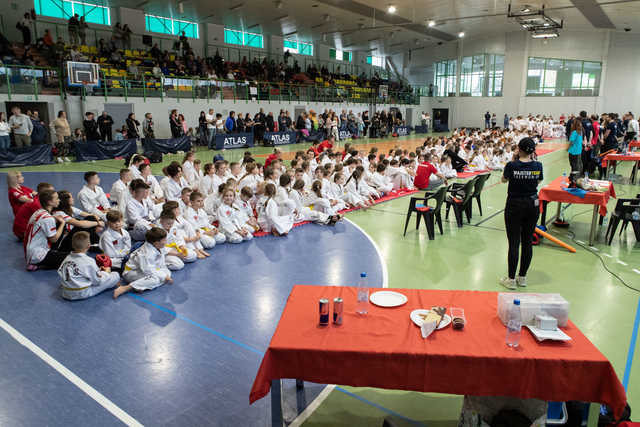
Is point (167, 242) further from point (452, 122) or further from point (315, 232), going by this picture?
point (452, 122)

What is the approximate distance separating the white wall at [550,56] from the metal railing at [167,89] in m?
11.5

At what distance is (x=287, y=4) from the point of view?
24.8 metres

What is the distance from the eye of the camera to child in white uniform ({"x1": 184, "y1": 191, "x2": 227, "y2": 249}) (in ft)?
24.4

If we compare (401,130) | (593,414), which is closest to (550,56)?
(401,130)

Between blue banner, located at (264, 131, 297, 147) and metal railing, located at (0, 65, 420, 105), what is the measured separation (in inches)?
122

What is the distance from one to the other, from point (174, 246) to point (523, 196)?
5.11 m

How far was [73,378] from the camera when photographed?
3850 millimetres

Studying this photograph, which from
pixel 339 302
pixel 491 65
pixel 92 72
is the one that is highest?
pixel 491 65

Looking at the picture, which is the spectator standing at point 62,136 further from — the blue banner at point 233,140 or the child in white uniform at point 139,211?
the child in white uniform at point 139,211

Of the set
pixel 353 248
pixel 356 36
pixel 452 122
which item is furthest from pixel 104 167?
pixel 452 122

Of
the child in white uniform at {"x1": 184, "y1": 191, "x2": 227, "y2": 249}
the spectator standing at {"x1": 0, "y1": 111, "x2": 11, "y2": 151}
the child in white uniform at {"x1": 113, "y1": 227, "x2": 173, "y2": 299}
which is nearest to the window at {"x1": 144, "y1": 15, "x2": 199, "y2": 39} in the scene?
the spectator standing at {"x1": 0, "y1": 111, "x2": 11, "y2": 151}

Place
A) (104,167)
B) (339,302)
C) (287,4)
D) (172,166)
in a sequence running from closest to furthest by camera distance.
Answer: (339,302) < (172,166) < (104,167) < (287,4)

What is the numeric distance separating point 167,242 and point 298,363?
4.61 metres

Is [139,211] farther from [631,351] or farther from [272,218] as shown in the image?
[631,351]
